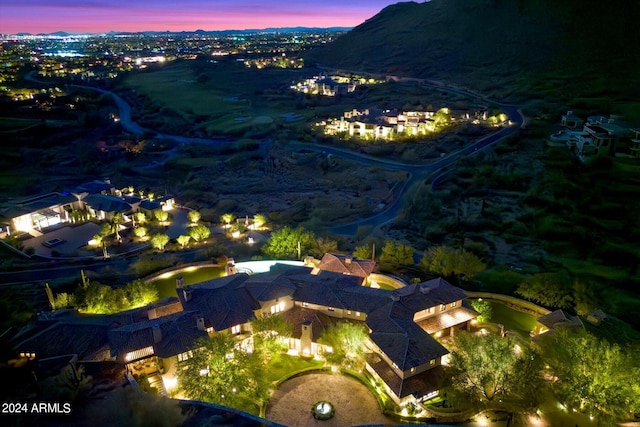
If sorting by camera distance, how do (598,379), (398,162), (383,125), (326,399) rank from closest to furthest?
(598,379)
(326,399)
(398,162)
(383,125)

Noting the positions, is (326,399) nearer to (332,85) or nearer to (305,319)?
(305,319)

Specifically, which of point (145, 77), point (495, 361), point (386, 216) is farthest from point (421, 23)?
point (495, 361)

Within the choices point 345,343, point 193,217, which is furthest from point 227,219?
point 345,343

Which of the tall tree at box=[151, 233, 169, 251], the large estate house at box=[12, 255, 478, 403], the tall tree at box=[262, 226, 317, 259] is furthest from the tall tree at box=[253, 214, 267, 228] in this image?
the large estate house at box=[12, 255, 478, 403]

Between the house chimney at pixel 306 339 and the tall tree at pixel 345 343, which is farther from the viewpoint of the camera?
the house chimney at pixel 306 339

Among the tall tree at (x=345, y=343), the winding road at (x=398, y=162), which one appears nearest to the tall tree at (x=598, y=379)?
the tall tree at (x=345, y=343)

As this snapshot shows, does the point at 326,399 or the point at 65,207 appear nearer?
the point at 326,399

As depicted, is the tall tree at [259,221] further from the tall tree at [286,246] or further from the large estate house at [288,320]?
the large estate house at [288,320]
